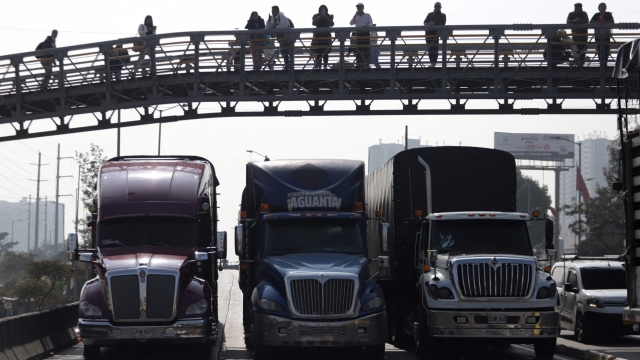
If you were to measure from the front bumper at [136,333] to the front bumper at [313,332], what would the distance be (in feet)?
3.79

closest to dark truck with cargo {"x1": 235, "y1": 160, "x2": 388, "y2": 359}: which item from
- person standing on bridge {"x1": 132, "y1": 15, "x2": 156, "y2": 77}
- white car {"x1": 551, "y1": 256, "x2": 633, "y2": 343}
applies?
white car {"x1": 551, "y1": 256, "x2": 633, "y2": 343}

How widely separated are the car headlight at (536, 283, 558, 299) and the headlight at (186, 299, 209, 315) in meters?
5.68

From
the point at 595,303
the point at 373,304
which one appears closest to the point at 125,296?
the point at 373,304

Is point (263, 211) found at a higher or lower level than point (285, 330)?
higher

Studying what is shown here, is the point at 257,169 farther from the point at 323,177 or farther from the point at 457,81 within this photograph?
the point at 457,81

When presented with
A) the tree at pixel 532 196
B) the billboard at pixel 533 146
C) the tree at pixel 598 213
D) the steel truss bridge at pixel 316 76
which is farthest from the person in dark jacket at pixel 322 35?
the tree at pixel 532 196

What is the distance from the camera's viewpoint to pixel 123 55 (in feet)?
112

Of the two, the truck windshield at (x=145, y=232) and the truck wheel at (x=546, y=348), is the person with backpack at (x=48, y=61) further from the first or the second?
the truck wheel at (x=546, y=348)

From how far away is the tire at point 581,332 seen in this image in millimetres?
22594

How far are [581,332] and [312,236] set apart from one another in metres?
7.20

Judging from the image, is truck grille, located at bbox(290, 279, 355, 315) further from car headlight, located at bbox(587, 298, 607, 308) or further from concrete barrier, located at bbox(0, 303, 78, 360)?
car headlight, located at bbox(587, 298, 607, 308)

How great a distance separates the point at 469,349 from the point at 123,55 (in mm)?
17331

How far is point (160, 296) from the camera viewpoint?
17484 mm

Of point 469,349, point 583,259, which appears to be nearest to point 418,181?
point 469,349
